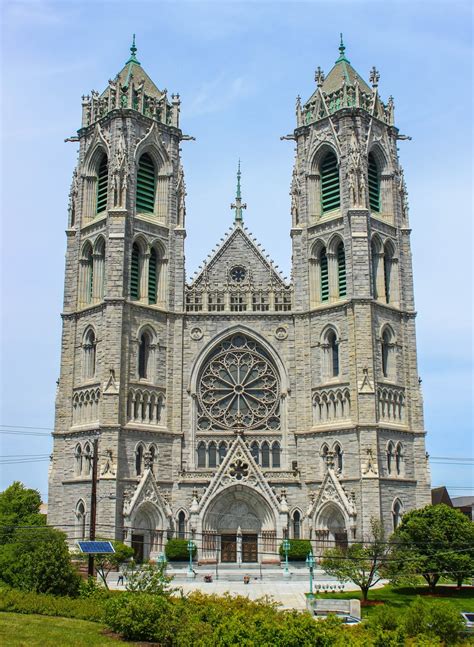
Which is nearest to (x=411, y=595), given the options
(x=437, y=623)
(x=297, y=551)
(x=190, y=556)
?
(x=297, y=551)

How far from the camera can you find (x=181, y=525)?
48.4m

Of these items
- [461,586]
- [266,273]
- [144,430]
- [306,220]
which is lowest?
[461,586]

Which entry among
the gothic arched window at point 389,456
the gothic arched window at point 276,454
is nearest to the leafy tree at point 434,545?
the gothic arched window at point 389,456

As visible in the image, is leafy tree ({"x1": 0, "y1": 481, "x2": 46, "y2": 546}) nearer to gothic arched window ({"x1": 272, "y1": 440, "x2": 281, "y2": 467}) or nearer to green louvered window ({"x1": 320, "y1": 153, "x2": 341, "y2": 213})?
gothic arched window ({"x1": 272, "y1": 440, "x2": 281, "y2": 467})

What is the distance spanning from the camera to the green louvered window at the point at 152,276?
52.7m

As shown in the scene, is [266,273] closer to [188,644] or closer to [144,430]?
[144,430]

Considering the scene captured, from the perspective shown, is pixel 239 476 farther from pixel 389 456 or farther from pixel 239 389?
pixel 389 456

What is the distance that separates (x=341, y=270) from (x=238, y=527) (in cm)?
1777

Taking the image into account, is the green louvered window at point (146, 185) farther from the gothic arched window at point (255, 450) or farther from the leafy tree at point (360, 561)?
the leafy tree at point (360, 561)

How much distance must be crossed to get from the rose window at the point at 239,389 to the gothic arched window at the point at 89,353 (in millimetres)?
A: 7192

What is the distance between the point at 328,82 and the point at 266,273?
15003 mm

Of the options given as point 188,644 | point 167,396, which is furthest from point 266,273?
point 188,644

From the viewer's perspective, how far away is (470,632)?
27.1 meters

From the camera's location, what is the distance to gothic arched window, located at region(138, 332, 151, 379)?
5069 cm
